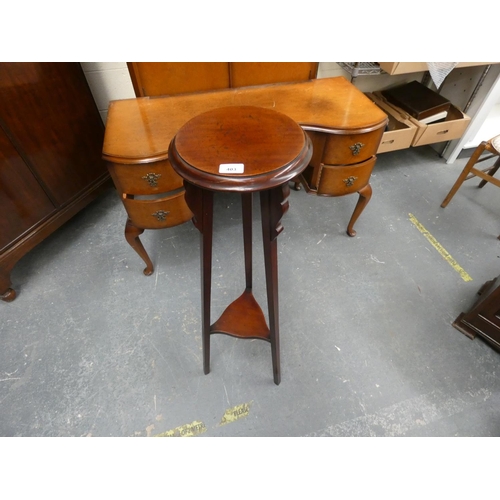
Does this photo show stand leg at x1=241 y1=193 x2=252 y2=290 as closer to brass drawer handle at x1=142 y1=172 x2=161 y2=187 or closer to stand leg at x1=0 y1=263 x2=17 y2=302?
brass drawer handle at x1=142 y1=172 x2=161 y2=187

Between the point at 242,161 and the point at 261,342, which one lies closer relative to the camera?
the point at 242,161

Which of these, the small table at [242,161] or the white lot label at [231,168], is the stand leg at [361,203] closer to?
the small table at [242,161]

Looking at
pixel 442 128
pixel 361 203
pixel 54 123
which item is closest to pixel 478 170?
pixel 442 128

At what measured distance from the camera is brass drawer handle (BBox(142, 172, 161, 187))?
1.18 metres

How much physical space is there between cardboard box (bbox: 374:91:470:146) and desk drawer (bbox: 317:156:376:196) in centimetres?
69

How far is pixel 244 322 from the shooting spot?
1145mm

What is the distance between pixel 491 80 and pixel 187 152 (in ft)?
7.00

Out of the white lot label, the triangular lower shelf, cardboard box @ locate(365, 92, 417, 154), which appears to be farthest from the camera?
cardboard box @ locate(365, 92, 417, 154)

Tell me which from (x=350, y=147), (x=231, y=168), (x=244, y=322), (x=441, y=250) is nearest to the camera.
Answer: (x=231, y=168)

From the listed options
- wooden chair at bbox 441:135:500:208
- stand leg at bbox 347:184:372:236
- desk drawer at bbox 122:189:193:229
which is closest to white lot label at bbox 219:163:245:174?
desk drawer at bbox 122:189:193:229

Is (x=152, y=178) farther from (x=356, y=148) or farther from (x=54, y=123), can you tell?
(x=356, y=148)

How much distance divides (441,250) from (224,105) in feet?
4.51

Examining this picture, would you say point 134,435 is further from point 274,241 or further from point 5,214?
point 5,214

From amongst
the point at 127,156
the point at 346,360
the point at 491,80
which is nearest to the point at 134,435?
the point at 346,360
